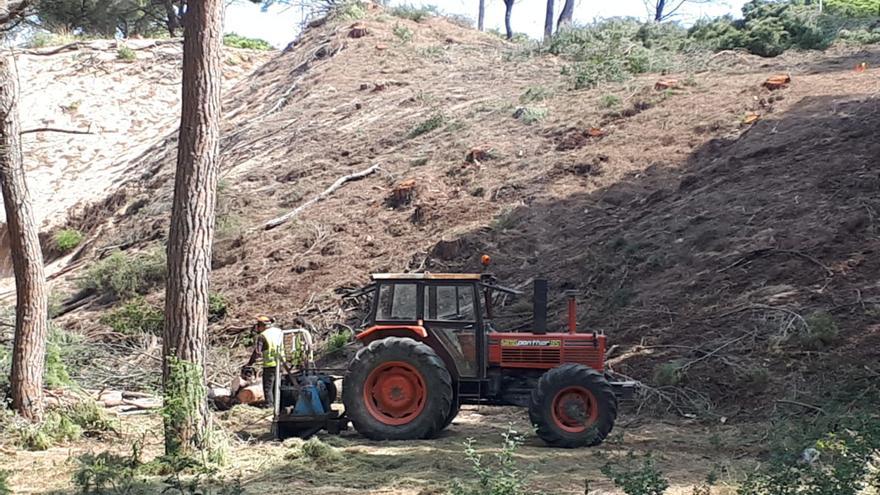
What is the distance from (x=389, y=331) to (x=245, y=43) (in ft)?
115

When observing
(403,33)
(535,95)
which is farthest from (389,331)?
(403,33)

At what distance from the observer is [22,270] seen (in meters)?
11.7

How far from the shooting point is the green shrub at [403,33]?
32.3 m

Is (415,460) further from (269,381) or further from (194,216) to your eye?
(269,381)

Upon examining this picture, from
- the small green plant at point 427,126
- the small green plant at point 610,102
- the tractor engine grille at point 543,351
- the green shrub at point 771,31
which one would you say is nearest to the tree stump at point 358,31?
the small green plant at point 427,126

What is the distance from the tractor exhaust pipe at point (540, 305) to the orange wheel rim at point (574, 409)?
3.19ft

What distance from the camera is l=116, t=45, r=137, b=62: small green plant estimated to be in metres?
37.2

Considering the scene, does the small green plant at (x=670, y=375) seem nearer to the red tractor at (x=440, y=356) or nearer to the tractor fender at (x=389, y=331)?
the red tractor at (x=440, y=356)

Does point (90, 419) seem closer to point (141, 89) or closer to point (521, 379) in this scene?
point (521, 379)

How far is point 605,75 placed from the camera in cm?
2467

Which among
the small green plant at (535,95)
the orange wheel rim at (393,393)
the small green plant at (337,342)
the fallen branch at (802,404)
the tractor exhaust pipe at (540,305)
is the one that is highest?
the small green plant at (535,95)

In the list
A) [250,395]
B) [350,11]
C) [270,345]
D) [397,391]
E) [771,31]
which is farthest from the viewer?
[350,11]

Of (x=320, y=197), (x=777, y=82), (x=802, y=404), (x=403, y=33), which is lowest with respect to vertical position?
(x=802, y=404)

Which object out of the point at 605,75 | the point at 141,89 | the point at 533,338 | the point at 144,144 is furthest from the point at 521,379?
the point at 141,89
